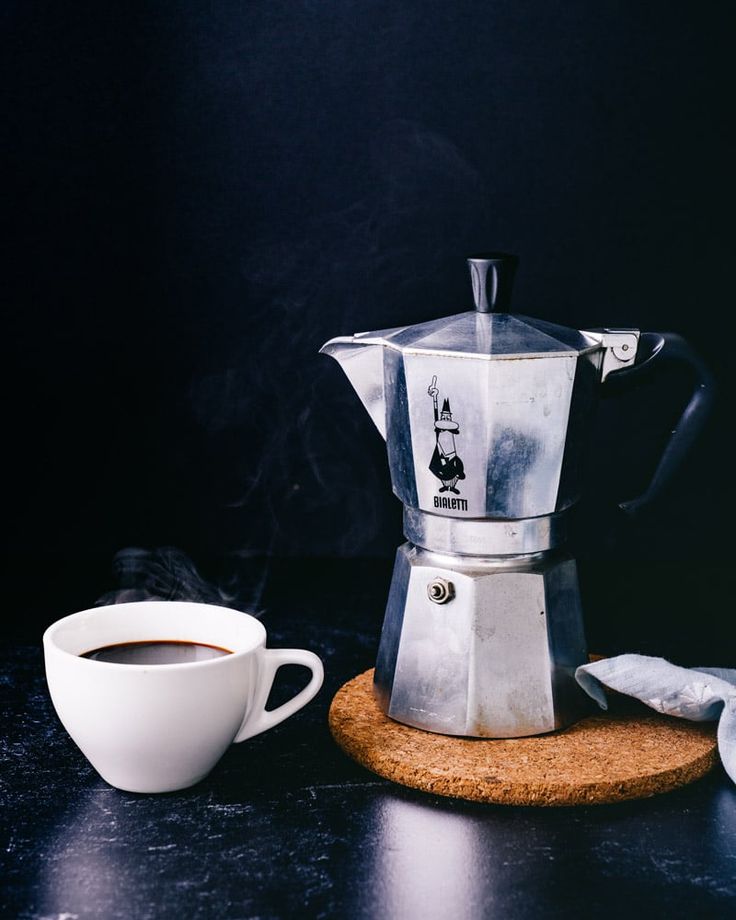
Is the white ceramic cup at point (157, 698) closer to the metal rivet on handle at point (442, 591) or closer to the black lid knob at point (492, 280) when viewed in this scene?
the metal rivet on handle at point (442, 591)

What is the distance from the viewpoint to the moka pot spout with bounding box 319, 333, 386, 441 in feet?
3.03

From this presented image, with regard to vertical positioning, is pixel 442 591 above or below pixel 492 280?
below

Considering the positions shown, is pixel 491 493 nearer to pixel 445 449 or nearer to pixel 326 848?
pixel 445 449

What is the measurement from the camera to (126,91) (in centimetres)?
133

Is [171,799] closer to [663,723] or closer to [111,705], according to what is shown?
[111,705]

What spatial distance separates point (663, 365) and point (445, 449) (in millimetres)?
182

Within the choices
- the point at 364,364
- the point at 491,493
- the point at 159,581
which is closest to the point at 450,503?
the point at 491,493

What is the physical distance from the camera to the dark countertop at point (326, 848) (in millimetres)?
684

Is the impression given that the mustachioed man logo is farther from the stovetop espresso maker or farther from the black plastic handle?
the black plastic handle

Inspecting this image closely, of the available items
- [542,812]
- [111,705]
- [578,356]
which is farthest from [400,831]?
[578,356]

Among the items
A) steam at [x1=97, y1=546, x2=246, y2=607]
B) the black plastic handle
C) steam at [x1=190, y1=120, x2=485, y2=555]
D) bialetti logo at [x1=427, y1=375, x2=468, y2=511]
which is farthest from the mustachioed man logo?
steam at [x1=190, y1=120, x2=485, y2=555]

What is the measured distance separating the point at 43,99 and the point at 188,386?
36 centimetres

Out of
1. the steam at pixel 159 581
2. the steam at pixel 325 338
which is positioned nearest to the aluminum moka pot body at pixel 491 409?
the steam at pixel 159 581

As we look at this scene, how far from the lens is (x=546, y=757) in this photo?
849mm
